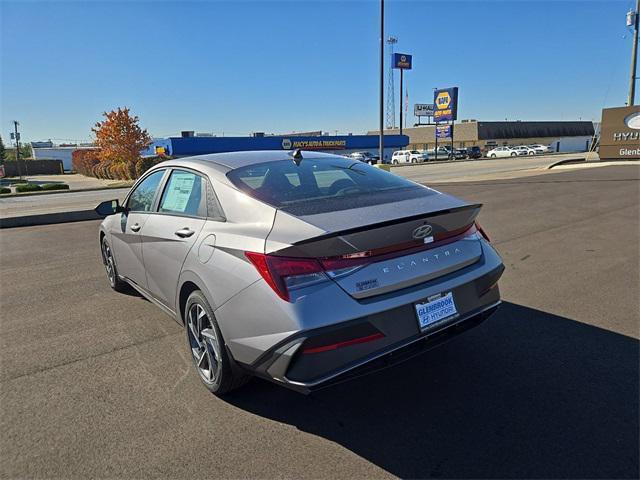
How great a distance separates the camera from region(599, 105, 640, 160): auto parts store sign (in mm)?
27547

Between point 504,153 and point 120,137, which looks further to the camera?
point 504,153

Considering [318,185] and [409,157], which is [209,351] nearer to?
[318,185]

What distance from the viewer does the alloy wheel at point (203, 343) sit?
2.90 metres

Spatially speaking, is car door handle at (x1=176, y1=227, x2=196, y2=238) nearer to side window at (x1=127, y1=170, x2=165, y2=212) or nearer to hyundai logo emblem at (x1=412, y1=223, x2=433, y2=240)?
side window at (x1=127, y1=170, x2=165, y2=212)

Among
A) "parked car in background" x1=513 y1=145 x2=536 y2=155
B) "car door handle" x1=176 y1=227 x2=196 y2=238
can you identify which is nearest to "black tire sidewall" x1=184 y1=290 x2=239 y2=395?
"car door handle" x1=176 y1=227 x2=196 y2=238

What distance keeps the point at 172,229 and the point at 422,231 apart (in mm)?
1908

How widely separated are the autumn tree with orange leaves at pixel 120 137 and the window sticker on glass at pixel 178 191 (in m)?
40.4

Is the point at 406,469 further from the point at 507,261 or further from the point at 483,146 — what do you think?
the point at 483,146

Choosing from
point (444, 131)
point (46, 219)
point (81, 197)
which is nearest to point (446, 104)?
point (444, 131)

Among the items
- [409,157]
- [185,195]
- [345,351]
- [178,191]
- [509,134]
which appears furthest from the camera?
[509,134]

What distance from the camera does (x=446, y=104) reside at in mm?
66875

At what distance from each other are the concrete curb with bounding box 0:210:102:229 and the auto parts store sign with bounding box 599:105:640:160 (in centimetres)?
3042

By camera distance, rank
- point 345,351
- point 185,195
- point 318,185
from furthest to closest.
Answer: point 185,195, point 318,185, point 345,351

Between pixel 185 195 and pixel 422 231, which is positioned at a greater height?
pixel 185 195
